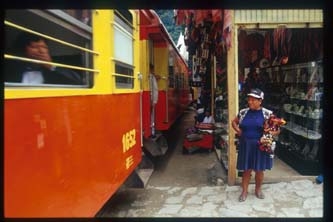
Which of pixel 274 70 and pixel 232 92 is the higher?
pixel 274 70

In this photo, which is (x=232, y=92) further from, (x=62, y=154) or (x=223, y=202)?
(x=62, y=154)

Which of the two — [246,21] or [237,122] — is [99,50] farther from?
[246,21]

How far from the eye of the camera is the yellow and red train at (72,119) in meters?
2.10

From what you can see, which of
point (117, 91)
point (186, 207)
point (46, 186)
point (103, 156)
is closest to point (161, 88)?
point (186, 207)

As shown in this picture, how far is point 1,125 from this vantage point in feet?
6.60

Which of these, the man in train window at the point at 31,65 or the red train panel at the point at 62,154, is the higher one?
the man in train window at the point at 31,65

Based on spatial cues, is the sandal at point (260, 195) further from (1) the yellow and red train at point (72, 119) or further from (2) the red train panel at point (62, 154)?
(2) the red train panel at point (62, 154)

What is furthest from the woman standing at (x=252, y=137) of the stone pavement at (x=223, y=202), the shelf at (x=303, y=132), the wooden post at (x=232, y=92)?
the shelf at (x=303, y=132)

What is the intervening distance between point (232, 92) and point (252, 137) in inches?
32.0

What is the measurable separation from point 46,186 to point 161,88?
584cm

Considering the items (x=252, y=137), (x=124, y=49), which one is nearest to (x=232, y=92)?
(x=252, y=137)

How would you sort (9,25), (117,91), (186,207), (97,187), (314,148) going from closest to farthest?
(9,25)
(97,187)
(117,91)
(186,207)
(314,148)

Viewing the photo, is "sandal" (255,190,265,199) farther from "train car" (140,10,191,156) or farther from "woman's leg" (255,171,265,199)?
"train car" (140,10,191,156)

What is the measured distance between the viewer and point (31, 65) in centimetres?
231
